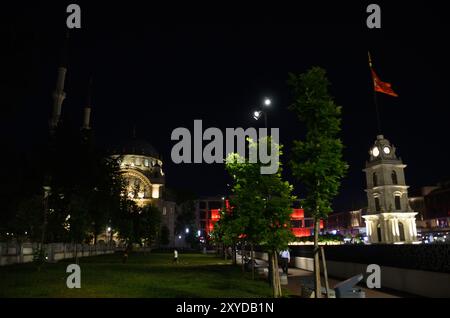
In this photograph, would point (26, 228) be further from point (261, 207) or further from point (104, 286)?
point (261, 207)

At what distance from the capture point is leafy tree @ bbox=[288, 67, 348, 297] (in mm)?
13961

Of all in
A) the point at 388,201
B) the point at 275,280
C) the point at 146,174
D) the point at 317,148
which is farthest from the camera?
the point at 146,174

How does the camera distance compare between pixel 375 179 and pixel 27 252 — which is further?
pixel 375 179

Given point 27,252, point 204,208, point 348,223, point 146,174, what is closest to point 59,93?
point 27,252

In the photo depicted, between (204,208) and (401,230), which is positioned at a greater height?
(204,208)

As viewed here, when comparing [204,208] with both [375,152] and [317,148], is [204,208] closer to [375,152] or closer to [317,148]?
[375,152]

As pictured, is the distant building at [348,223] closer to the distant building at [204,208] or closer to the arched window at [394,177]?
the distant building at [204,208]

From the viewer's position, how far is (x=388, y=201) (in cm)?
7412

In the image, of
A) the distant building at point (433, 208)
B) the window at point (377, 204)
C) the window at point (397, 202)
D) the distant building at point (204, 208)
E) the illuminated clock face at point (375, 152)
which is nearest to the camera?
the window at point (397, 202)

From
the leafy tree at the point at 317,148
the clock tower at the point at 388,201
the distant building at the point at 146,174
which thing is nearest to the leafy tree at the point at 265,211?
the leafy tree at the point at 317,148

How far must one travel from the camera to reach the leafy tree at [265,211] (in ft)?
54.8

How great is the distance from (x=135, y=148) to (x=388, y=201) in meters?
89.8

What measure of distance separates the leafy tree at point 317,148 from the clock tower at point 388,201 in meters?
65.2
